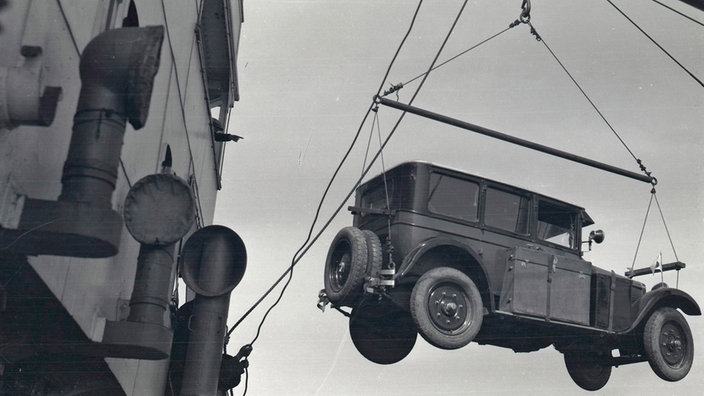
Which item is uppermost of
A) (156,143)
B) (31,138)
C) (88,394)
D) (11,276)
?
(156,143)

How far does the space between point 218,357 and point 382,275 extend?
87.1 inches

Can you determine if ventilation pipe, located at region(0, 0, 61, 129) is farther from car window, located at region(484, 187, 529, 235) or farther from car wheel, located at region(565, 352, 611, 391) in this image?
car wheel, located at region(565, 352, 611, 391)

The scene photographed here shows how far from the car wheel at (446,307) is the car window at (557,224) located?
5.79 feet

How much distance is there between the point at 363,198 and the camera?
38.7 ft

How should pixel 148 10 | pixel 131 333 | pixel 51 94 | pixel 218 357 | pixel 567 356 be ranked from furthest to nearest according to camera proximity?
pixel 567 356 < pixel 218 357 < pixel 148 10 < pixel 131 333 < pixel 51 94

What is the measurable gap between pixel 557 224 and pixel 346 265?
3.37 meters

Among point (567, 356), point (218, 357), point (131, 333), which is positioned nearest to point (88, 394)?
point (218, 357)

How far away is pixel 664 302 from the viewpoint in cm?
1259

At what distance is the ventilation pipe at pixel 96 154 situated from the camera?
4.87 m

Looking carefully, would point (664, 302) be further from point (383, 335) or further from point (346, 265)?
point (346, 265)

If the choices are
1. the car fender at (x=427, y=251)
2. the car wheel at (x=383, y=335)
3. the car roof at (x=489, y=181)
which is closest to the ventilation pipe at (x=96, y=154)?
the car fender at (x=427, y=251)

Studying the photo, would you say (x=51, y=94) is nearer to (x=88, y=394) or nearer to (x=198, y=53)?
(x=88, y=394)

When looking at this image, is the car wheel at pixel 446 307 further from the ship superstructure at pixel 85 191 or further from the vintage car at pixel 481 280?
the ship superstructure at pixel 85 191

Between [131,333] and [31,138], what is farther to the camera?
[131,333]
